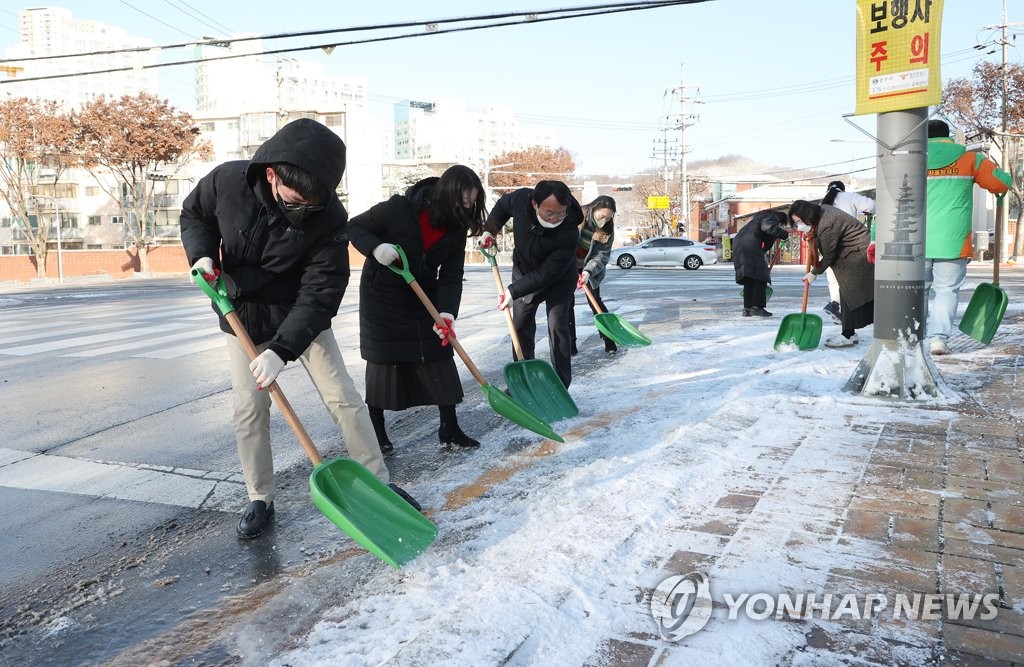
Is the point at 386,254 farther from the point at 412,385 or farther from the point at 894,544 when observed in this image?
the point at 894,544

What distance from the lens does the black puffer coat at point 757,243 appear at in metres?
10.2

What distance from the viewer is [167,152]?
121ft

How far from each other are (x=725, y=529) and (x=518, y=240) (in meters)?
2.70

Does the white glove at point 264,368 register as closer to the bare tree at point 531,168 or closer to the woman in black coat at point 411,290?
the woman in black coat at point 411,290

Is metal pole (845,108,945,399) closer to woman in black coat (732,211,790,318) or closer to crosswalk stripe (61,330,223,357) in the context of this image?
woman in black coat (732,211,790,318)

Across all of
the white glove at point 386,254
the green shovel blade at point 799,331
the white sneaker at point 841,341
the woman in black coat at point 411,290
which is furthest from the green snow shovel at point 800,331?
the white glove at point 386,254

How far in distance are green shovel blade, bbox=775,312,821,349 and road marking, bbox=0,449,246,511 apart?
526 cm

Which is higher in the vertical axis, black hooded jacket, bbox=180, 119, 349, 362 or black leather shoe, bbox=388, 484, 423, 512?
black hooded jacket, bbox=180, 119, 349, 362

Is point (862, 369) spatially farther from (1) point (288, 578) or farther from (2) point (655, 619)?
(1) point (288, 578)

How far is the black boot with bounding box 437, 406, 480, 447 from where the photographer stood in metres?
4.44

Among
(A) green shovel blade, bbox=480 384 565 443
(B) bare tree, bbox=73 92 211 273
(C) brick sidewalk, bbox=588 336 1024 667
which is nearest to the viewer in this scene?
(C) brick sidewalk, bbox=588 336 1024 667

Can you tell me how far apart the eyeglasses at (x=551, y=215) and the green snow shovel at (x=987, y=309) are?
3966 millimetres

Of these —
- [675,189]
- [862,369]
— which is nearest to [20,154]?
[862,369]

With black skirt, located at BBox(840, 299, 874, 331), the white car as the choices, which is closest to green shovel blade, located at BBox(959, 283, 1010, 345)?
black skirt, located at BBox(840, 299, 874, 331)
